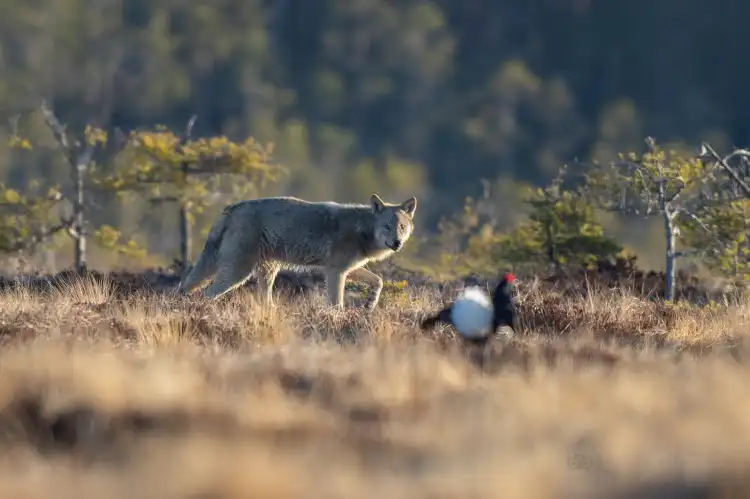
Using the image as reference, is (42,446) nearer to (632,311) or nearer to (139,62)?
(632,311)

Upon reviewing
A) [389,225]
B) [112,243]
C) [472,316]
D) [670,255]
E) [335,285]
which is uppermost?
[112,243]

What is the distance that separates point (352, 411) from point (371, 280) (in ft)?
23.6

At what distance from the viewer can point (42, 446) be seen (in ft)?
26.5

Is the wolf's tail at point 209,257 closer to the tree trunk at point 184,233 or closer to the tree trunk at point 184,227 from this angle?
the tree trunk at point 184,233

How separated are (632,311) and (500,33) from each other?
313ft

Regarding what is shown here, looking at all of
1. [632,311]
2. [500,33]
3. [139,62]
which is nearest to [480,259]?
[632,311]

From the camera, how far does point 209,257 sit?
15.9 metres

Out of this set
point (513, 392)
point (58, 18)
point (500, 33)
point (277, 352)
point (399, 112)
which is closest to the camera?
point (513, 392)

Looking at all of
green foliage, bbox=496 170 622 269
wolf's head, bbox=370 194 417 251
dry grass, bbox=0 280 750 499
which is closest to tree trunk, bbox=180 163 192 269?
green foliage, bbox=496 170 622 269

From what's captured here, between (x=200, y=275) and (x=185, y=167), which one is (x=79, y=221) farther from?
(x=200, y=275)

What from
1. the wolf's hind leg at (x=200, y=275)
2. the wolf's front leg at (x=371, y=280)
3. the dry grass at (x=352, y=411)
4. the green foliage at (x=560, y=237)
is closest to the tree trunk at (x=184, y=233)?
the green foliage at (x=560, y=237)

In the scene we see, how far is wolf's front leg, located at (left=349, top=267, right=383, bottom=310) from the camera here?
15.0 metres

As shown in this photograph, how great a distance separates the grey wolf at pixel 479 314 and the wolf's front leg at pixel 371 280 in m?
3.71

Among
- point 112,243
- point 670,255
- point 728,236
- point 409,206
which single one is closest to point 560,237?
point 728,236
